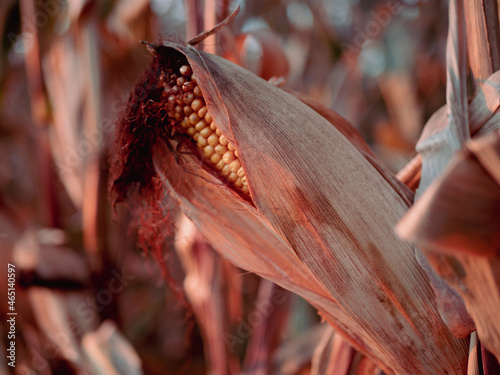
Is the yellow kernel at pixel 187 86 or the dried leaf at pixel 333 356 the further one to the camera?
the dried leaf at pixel 333 356

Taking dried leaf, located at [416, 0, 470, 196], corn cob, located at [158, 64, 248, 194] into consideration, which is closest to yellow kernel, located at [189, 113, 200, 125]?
corn cob, located at [158, 64, 248, 194]

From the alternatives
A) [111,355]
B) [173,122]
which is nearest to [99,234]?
[111,355]

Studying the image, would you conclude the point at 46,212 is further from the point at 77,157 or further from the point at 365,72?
the point at 365,72

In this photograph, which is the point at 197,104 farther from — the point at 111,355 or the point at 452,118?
the point at 111,355

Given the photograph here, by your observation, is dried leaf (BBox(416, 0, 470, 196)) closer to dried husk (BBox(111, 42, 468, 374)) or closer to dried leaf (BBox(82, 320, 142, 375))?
dried husk (BBox(111, 42, 468, 374))

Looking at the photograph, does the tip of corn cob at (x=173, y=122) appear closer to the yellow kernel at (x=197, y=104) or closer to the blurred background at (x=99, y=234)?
the yellow kernel at (x=197, y=104)

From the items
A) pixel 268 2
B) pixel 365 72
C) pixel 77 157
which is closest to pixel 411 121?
pixel 365 72

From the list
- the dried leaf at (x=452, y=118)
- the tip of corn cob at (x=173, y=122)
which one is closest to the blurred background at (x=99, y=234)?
the tip of corn cob at (x=173, y=122)
